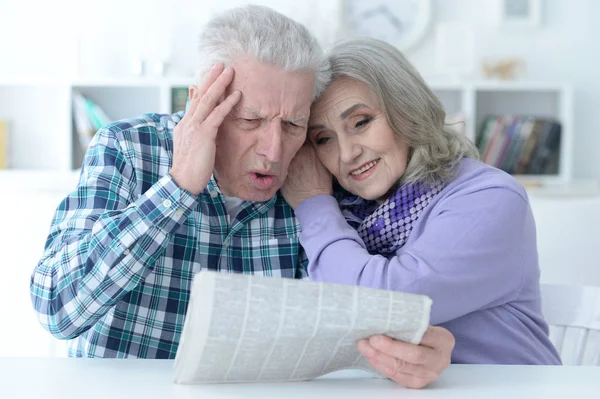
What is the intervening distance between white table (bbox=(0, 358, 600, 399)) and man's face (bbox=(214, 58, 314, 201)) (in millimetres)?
557

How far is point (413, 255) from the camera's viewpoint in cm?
134

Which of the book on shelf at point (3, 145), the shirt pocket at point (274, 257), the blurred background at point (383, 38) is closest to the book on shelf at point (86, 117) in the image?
the blurred background at point (383, 38)

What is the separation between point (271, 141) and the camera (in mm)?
1489

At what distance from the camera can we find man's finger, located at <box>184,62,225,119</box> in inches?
56.5

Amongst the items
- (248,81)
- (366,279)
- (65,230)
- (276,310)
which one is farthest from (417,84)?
(276,310)

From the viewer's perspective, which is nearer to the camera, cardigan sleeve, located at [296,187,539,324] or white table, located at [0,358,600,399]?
white table, located at [0,358,600,399]

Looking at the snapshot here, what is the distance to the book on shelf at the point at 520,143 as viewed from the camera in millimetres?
4172

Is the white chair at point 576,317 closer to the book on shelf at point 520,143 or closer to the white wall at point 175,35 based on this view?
the book on shelf at point 520,143

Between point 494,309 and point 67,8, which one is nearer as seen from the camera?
point 494,309

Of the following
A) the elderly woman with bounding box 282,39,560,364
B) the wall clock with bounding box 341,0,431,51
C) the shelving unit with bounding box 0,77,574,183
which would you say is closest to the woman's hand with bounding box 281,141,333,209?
the elderly woman with bounding box 282,39,560,364

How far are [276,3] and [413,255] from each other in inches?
124

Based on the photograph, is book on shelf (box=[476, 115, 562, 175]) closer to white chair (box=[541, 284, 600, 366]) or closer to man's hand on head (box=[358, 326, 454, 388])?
white chair (box=[541, 284, 600, 366])

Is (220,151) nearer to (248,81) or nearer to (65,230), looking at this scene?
(248,81)

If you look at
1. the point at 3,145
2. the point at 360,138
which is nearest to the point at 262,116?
the point at 360,138
